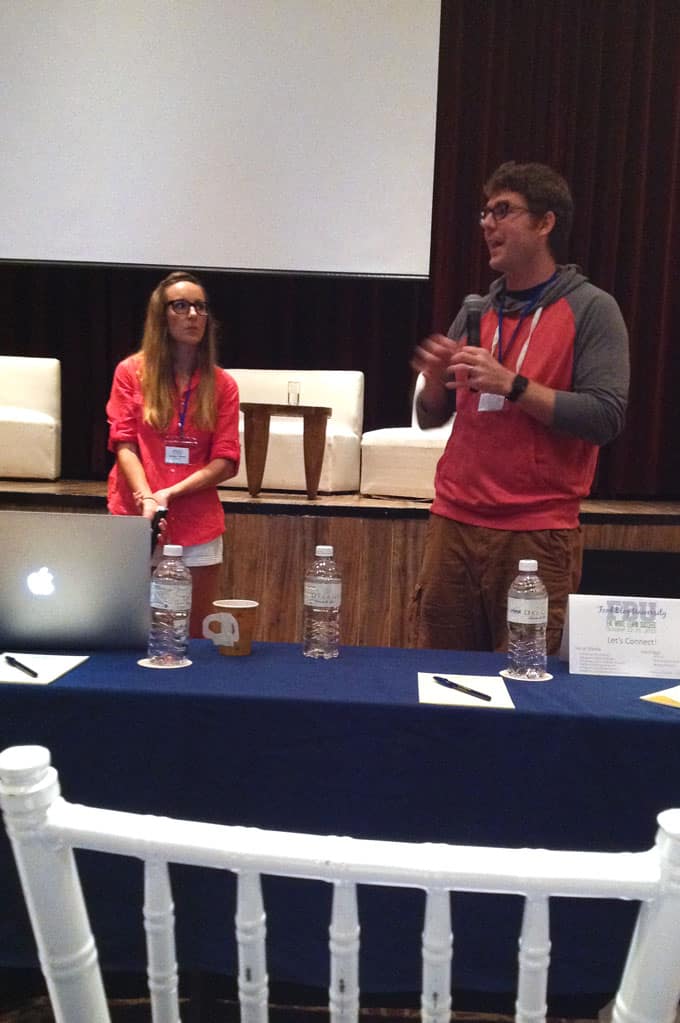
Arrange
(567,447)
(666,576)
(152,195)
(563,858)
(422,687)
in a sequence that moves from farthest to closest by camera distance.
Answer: (152,195), (666,576), (567,447), (422,687), (563,858)

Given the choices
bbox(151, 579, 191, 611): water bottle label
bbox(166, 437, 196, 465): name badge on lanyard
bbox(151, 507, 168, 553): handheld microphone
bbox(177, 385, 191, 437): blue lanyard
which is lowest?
bbox(151, 579, 191, 611): water bottle label

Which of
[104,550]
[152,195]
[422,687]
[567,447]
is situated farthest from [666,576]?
[152,195]

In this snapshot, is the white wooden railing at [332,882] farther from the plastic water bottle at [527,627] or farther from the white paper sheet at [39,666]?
the plastic water bottle at [527,627]

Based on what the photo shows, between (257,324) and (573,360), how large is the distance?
3233 millimetres

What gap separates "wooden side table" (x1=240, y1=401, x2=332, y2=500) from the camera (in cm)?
346

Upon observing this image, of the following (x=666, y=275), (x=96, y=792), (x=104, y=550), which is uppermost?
(x=666, y=275)

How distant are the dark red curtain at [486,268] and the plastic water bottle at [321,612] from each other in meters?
3.27

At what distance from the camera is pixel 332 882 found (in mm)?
517

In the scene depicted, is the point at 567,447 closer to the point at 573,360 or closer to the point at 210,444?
the point at 573,360

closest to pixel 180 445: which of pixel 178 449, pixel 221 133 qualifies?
pixel 178 449

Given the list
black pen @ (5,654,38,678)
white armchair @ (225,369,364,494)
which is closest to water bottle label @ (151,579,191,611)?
black pen @ (5,654,38,678)

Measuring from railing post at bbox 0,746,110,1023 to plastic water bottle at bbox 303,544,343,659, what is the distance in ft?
3.29

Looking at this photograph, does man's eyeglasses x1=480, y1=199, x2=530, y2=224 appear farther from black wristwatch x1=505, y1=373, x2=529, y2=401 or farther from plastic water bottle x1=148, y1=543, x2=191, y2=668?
plastic water bottle x1=148, y1=543, x2=191, y2=668

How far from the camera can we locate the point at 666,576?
3.39 m
